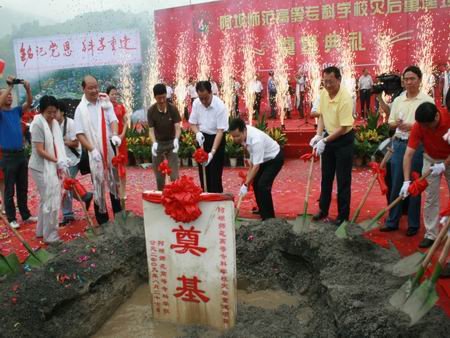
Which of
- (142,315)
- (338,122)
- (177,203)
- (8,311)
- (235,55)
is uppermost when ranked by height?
(235,55)

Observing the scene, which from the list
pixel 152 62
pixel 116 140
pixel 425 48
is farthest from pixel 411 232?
pixel 152 62

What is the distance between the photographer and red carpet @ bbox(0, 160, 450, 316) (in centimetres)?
398

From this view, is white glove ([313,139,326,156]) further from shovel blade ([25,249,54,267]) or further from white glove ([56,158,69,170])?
shovel blade ([25,249,54,267])

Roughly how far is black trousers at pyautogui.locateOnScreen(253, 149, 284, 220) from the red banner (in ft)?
36.1

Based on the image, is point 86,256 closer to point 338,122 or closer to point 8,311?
point 8,311

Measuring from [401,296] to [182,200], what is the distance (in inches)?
54.1

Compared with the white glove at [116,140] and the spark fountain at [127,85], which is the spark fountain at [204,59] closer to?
the spark fountain at [127,85]

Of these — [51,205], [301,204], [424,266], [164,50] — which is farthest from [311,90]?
[424,266]

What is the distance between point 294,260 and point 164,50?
46.8ft

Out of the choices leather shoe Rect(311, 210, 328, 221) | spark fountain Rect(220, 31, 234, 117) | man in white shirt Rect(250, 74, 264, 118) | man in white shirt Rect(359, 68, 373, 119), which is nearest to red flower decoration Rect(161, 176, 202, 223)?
leather shoe Rect(311, 210, 328, 221)

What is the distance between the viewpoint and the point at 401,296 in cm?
248

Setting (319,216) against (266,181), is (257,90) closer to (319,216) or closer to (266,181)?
(319,216)

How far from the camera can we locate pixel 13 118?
485 cm

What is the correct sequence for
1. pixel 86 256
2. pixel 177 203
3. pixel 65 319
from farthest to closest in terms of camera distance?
1. pixel 86 256
2. pixel 65 319
3. pixel 177 203
